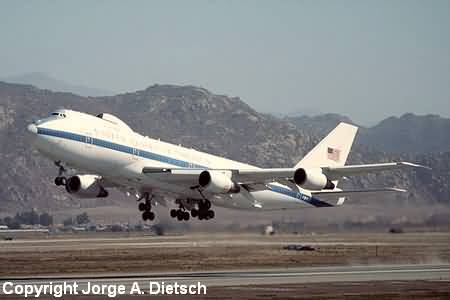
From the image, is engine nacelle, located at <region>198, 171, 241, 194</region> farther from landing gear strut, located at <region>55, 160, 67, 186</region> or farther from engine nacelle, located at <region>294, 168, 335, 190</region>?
landing gear strut, located at <region>55, 160, 67, 186</region>

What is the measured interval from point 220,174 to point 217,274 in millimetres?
6636

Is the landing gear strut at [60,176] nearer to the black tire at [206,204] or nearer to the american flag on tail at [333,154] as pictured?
the black tire at [206,204]

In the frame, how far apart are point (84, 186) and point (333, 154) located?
2131 cm

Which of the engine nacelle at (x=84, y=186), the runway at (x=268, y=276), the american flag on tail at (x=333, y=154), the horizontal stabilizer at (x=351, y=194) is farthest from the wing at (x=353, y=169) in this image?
the engine nacelle at (x=84, y=186)

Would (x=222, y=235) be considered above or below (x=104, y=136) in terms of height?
below

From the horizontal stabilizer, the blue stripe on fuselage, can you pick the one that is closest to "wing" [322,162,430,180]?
the horizontal stabilizer

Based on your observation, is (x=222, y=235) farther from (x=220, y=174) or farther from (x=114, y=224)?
(x=114, y=224)

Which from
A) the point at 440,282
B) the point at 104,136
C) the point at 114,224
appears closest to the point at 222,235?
the point at 104,136

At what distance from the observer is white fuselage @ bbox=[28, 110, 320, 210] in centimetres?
5738

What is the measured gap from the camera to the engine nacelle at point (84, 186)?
2544 inches

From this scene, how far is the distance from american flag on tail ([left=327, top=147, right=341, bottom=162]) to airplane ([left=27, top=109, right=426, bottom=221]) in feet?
14.2

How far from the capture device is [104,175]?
60625 mm

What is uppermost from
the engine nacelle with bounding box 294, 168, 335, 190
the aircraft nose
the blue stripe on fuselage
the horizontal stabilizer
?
the aircraft nose

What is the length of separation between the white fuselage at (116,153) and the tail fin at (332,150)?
28.3ft
